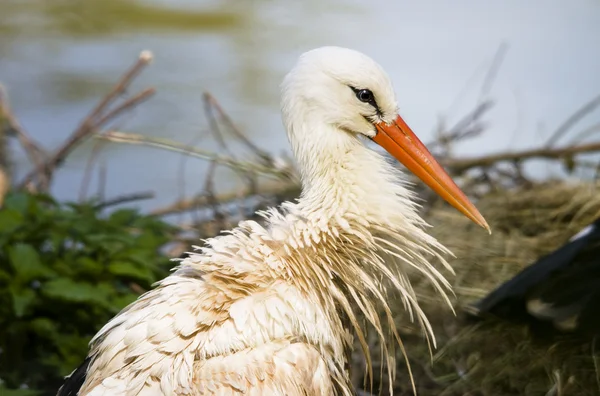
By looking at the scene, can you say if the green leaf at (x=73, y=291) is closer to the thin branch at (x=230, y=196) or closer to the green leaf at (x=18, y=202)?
the green leaf at (x=18, y=202)

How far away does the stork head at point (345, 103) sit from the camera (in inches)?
108

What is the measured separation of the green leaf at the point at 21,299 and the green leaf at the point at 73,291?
0.05m

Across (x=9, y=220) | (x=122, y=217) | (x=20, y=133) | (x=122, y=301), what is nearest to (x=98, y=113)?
(x=20, y=133)

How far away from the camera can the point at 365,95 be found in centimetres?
279

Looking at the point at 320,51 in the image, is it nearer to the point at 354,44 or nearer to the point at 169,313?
the point at 169,313

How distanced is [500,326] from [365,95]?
126 cm

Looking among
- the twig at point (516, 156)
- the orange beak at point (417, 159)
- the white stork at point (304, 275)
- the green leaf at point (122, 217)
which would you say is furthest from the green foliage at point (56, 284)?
the twig at point (516, 156)

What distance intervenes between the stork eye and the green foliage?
4.02ft

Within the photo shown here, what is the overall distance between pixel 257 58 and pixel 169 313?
5.75 metres

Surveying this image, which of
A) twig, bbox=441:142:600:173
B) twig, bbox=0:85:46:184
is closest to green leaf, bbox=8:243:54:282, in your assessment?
twig, bbox=0:85:46:184

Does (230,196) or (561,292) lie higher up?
(561,292)

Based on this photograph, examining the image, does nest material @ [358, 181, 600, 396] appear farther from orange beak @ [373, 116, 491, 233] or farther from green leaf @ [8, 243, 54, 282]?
green leaf @ [8, 243, 54, 282]

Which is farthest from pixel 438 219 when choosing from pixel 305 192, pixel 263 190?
pixel 305 192

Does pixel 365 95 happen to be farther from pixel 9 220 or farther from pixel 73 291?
pixel 9 220
